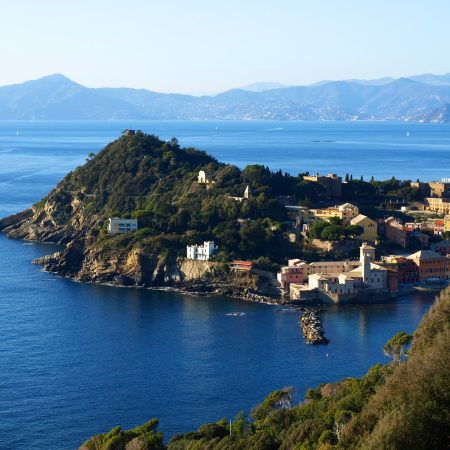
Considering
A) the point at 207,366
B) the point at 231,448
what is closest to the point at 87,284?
the point at 207,366

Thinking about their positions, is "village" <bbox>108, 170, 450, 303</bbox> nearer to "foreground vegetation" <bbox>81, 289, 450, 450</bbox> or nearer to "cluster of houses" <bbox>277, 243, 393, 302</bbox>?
"cluster of houses" <bbox>277, 243, 393, 302</bbox>

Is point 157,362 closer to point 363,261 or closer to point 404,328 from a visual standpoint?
point 404,328

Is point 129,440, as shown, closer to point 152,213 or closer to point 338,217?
point 338,217

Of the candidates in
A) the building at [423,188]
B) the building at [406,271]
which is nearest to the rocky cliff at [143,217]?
the building at [406,271]

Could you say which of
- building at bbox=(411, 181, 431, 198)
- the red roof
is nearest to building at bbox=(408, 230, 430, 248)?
the red roof

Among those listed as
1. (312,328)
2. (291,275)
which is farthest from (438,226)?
(312,328)

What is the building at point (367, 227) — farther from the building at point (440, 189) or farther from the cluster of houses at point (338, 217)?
the building at point (440, 189)
